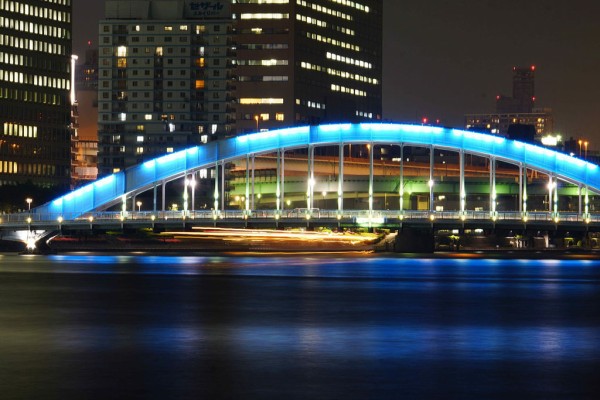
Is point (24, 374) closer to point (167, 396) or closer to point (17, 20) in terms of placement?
point (167, 396)

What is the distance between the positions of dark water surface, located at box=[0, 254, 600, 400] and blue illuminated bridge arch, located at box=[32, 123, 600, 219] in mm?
59627

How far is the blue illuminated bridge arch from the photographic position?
12975cm

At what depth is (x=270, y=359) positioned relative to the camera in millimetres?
33938

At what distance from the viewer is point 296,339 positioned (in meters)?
38.5

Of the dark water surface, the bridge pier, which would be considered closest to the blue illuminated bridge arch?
the bridge pier

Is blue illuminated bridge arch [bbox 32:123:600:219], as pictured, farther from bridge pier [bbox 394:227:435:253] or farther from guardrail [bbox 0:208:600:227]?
guardrail [bbox 0:208:600:227]

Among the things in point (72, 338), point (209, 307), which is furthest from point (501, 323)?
point (72, 338)

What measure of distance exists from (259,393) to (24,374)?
575 centimetres

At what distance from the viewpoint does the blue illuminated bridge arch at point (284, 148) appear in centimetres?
12975

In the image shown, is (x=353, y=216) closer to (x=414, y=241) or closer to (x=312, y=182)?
(x=312, y=182)

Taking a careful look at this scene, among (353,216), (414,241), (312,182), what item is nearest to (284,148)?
(312,182)

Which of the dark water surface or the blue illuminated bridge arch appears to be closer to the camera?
the dark water surface

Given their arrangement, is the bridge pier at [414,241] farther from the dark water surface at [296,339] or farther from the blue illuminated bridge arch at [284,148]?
the dark water surface at [296,339]

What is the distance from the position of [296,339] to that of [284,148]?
93.4 m
